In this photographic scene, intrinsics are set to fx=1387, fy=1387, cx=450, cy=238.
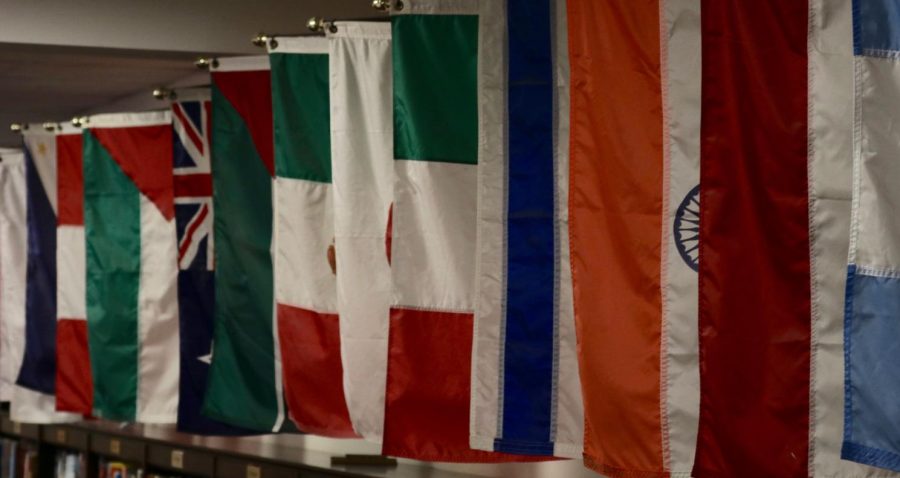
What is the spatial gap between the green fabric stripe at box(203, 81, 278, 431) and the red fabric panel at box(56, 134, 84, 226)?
1.72 metres

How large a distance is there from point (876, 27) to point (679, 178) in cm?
58

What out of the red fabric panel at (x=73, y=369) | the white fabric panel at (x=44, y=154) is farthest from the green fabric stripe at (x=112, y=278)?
the white fabric panel at (x=44, y=154)

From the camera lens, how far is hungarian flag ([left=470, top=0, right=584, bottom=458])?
3412mm

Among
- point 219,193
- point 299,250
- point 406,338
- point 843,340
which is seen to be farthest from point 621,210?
point 219,193

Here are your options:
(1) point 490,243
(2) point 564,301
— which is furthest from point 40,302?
Answer: (2) point 564,301

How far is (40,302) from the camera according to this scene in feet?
22.1

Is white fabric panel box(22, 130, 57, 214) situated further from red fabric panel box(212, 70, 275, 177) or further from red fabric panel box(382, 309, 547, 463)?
red fabric panel box(382, 309, 547, 463)

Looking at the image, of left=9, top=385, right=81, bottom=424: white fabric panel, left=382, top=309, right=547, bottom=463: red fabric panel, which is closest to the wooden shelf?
left=9, top=385, right=81, bottom=424: white fabric panel

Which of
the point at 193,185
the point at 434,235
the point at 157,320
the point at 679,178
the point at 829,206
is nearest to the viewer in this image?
the point at 829,206

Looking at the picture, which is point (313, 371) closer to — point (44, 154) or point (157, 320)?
point (157, 320)

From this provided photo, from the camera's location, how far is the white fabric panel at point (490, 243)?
3.45m

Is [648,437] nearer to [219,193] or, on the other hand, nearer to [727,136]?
[727,136]

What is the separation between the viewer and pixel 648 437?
→ 9.82 ft

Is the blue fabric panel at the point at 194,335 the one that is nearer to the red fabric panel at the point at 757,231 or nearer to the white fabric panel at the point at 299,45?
the white fabric panel at the point at 299,45
